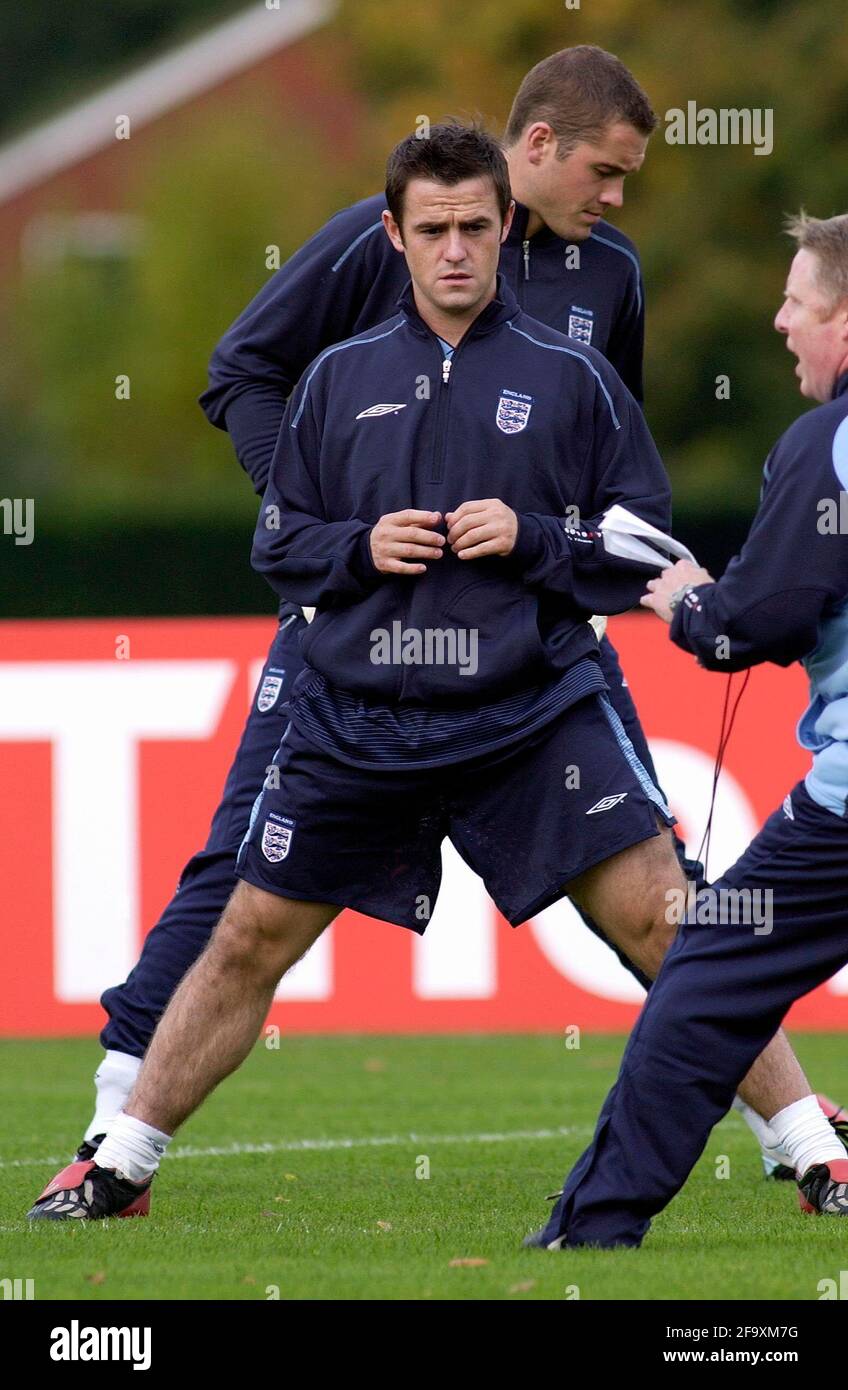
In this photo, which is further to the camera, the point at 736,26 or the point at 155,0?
the point at 155,0

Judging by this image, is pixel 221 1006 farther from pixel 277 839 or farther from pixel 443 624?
pixel 443 624

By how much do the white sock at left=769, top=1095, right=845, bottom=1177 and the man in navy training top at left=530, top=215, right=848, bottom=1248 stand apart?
33.2 inches

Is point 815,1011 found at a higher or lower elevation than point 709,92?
lower

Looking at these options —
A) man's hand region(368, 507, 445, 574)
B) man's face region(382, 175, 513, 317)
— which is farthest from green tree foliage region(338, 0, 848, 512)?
man's hand region(368, 507, 445, 574)

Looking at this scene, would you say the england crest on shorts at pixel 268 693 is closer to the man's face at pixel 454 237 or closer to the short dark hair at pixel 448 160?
the man's face at pixel 454 237

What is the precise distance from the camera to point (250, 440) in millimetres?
6121

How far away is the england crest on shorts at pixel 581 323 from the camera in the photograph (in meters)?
6.22

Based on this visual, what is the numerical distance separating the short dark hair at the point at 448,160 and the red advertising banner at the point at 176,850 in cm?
460

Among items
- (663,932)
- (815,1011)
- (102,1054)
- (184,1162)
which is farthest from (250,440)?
(815,1011)

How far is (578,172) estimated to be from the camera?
6.11 metres

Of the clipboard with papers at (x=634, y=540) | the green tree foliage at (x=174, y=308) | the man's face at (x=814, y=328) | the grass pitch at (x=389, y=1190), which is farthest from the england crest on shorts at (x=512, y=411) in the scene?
the green tree foliage at (x=174, y=308)

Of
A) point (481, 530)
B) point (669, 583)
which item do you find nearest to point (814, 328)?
point (669, 583)

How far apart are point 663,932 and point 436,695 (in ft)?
2.49

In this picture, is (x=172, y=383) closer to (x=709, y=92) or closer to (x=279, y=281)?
(x=709, y=92)
